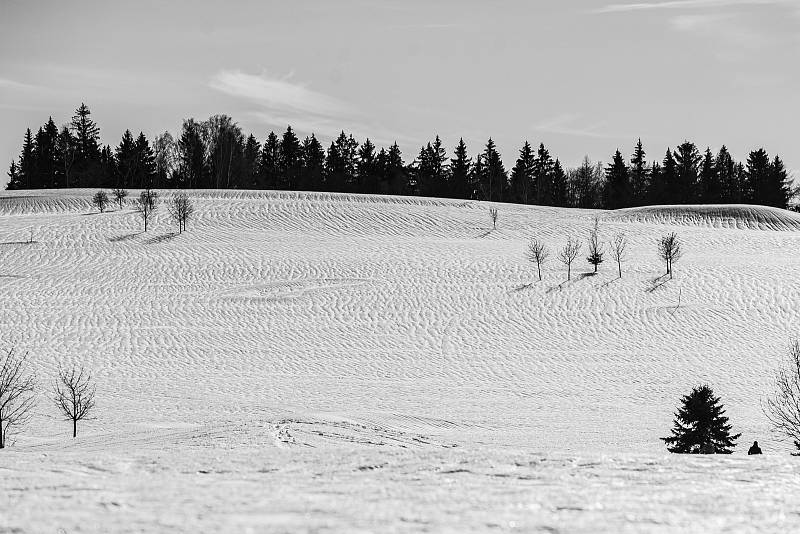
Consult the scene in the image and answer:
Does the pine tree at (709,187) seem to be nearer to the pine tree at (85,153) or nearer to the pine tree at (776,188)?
the pine tree at (776,188)

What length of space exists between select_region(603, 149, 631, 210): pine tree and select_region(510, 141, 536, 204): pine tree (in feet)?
30.6

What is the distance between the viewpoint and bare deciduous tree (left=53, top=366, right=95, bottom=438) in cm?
1703

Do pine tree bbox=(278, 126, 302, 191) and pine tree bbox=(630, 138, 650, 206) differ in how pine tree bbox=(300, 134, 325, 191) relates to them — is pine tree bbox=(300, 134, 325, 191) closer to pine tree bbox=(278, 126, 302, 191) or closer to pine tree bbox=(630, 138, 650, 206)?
pine tree bbox=(278, 126, 302, 191)

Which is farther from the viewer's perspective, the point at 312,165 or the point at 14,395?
the point at 312,165

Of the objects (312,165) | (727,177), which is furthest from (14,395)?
(727,177)

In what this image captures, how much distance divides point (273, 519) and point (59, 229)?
155 feet

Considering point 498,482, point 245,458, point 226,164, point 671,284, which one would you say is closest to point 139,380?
point 245,458

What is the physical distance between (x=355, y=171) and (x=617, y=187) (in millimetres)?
32178

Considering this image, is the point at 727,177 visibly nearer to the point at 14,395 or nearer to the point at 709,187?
the point at 709,187

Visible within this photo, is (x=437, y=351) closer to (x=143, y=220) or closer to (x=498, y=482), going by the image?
(x=498, y=482)

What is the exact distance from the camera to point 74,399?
16.8 m

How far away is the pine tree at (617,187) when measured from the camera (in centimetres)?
8762

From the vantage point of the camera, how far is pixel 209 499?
4.50 metres

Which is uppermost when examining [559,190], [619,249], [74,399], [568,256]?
[559,190]
